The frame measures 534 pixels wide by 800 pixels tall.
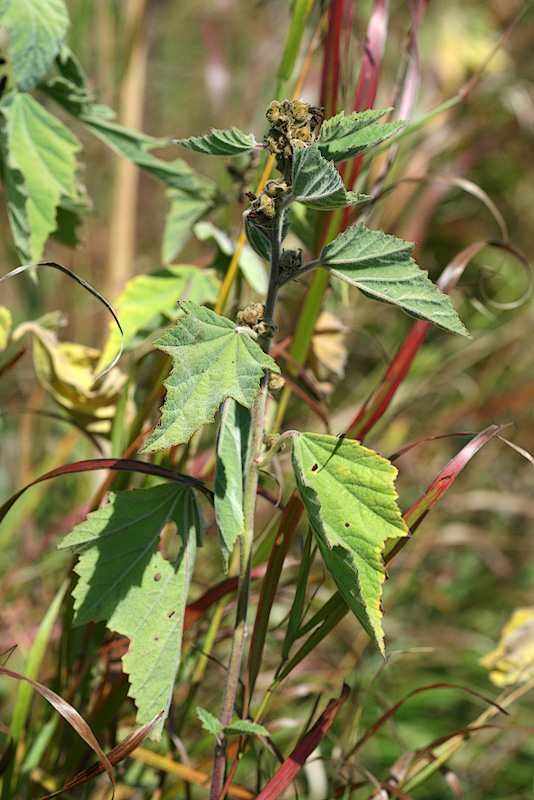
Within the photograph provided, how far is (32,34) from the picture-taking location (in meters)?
0.63

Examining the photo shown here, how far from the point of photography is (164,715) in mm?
509

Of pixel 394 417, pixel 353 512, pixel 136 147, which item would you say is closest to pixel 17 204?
pixel 136 147

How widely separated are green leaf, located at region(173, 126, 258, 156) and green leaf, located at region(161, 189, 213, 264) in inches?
13.7

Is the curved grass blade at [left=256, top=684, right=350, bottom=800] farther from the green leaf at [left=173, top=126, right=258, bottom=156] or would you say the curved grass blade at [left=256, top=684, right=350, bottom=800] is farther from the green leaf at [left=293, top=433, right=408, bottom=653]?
the green leaf at [left=173, top=126, right=258, bottom=156]

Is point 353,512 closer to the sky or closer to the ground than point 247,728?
closer to the sky

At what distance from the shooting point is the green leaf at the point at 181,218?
0.80 meters

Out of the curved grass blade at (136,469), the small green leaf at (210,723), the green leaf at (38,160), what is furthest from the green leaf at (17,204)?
the small green leaf at (210,723)

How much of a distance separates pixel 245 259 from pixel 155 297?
0.36 ft

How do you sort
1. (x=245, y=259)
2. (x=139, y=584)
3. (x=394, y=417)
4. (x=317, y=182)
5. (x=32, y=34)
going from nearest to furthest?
(x=317, y=182), (x=139, y=584), (x=32, y=34), (x=245, y=259), (x=394, y=417)

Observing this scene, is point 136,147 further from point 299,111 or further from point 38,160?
point 299,111

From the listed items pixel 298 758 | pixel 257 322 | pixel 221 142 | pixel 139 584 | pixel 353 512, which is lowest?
pixel 298 758

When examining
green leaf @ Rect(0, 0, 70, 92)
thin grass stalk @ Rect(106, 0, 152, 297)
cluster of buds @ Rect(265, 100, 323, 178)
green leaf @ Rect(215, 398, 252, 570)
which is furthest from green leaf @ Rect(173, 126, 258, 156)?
thin grass stalk @ Rect(106, 0, 152, 297)

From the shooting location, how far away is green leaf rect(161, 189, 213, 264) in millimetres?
804

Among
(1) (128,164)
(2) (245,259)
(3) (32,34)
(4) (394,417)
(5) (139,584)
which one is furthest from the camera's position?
(4) (394,417)
